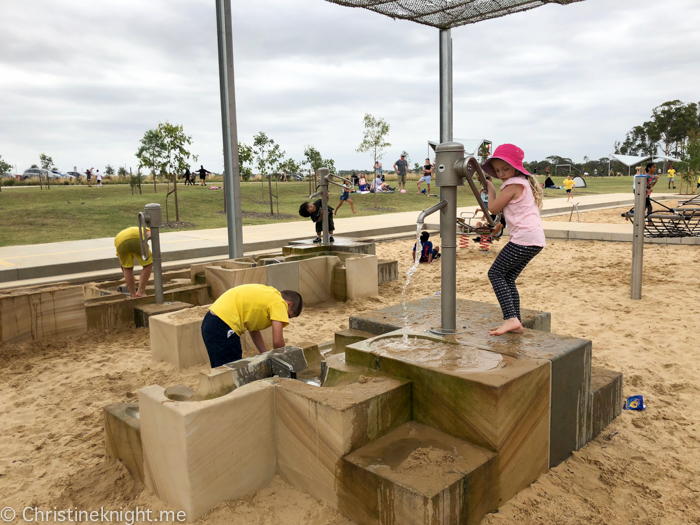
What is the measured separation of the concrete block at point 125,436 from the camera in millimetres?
2785

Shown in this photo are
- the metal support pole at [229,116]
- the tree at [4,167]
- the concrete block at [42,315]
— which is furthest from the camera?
the tree at [4,167]

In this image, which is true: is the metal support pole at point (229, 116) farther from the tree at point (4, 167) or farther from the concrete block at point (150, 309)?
the tree at point (4, 167)

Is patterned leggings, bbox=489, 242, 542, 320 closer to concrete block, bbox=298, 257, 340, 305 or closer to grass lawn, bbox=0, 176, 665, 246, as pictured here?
concrete block, bbox=298, 257, 340, 305

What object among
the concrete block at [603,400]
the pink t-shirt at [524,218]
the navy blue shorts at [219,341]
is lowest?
the concrete block at [603,400]

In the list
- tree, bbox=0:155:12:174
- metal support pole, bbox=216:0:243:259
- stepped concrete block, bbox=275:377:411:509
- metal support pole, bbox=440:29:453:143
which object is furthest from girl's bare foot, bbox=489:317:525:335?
tree, bbox=0:155:12:174

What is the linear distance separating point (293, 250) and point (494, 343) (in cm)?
480

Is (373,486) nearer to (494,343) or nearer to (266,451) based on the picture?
(266,451)

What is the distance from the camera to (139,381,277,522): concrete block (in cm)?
239

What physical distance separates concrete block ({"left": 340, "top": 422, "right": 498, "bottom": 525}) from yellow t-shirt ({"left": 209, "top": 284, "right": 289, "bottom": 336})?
1362 millimetres

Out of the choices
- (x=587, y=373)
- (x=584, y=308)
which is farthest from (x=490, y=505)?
(x=584, y=308)

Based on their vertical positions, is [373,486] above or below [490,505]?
above

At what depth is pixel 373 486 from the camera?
2.23 metres

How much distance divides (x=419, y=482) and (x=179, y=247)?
321 inches

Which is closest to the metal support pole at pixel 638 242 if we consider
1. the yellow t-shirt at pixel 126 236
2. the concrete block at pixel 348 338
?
the concrete block at pixel 348 338
